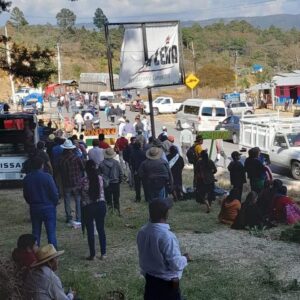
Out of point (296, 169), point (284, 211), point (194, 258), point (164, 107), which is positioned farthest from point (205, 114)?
point (194, 258)

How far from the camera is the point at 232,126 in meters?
30.7

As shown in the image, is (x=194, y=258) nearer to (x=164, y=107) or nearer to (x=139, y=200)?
(x=139, y=200)

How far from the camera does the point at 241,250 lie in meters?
10.2

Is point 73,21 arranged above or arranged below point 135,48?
above

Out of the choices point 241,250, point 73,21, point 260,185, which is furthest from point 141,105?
point 73,21

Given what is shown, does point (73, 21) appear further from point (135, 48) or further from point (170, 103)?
point (135, 48)

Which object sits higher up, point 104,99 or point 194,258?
point 104,99

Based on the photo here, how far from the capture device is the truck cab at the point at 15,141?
17844mm

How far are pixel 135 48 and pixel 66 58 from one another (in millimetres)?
90851

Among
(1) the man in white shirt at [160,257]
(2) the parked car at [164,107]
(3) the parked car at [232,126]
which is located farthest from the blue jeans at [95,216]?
(2) the parked car at [164,107]

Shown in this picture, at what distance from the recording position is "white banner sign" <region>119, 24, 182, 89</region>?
1680cm

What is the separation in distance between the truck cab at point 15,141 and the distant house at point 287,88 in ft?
133

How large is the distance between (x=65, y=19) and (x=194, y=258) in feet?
464

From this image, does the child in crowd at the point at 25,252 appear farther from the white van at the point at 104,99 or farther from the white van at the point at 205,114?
the white van at the point at 104,99
